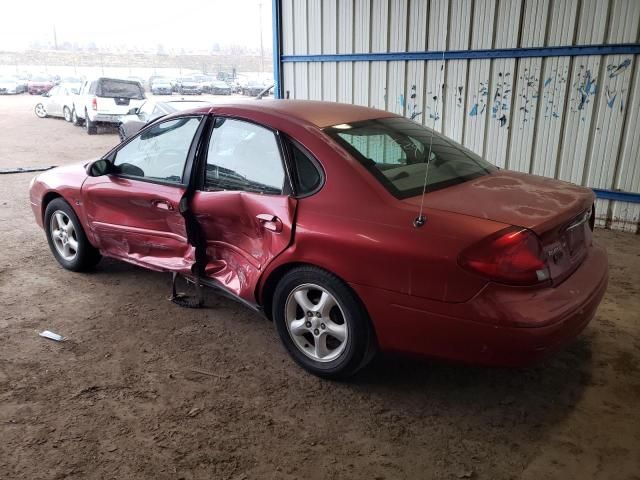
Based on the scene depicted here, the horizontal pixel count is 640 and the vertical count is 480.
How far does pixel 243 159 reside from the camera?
346cm

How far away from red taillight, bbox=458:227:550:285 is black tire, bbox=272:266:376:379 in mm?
660

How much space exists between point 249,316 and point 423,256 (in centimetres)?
188

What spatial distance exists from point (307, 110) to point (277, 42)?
257 inches

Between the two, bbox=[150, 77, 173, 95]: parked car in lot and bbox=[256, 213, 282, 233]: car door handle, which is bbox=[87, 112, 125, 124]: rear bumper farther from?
bbox=[150, 77, 173, 95]: parked car in lot

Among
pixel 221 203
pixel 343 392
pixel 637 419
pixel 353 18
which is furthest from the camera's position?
pixel 353 18

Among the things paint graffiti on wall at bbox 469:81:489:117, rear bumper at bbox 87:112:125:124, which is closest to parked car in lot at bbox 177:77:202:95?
rear bumper at bbox 87:112:125:124

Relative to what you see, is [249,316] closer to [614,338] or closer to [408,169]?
[408,169]

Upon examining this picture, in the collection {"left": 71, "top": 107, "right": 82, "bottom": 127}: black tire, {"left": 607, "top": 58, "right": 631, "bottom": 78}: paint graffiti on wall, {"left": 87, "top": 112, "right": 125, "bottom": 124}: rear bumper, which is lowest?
{"left": 71, "top": 107, "right": 82, "bottom": 127}: black tire

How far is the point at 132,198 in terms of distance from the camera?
159 inches

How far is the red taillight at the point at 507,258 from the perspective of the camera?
247 cm

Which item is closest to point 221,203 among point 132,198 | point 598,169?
point 132,198

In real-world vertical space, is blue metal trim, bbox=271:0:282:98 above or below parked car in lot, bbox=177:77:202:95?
above

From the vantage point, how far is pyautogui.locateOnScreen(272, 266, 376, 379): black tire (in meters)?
2.88

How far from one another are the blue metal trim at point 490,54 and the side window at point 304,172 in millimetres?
3989
